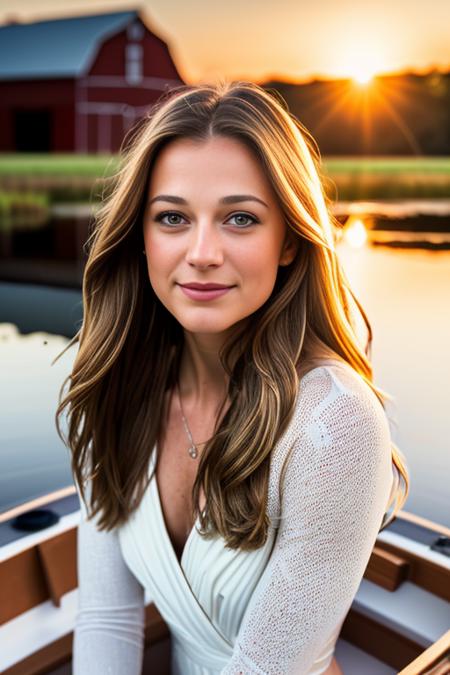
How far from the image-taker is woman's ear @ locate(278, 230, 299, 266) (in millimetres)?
1251

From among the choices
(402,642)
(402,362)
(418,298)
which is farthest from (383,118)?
(402,642)

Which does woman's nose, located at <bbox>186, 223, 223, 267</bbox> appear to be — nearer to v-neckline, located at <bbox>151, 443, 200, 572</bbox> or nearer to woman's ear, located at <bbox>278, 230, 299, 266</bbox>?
woman's ear, located at <bbox>278, 230, 299, 266</bbox>

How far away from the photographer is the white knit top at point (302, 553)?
1149mm

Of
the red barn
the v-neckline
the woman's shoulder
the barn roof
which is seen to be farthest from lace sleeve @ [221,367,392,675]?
the barn roof

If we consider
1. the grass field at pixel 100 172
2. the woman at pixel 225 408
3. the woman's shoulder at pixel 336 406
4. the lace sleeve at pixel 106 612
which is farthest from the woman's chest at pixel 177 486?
the grass field at pixel 100 172

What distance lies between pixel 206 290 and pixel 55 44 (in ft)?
61.1

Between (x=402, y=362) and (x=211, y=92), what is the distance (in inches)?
346

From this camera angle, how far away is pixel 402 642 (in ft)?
5.86

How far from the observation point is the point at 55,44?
18219mm

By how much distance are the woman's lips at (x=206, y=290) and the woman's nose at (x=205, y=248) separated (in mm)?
33

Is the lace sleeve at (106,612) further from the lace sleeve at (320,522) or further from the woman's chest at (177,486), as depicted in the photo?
the lace sleeve at (320,522)

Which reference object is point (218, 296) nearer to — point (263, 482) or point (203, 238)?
point (203, 238)


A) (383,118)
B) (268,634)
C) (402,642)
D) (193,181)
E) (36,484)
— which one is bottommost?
(36,484)

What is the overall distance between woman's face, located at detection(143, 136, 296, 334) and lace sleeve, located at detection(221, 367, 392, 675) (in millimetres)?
181
